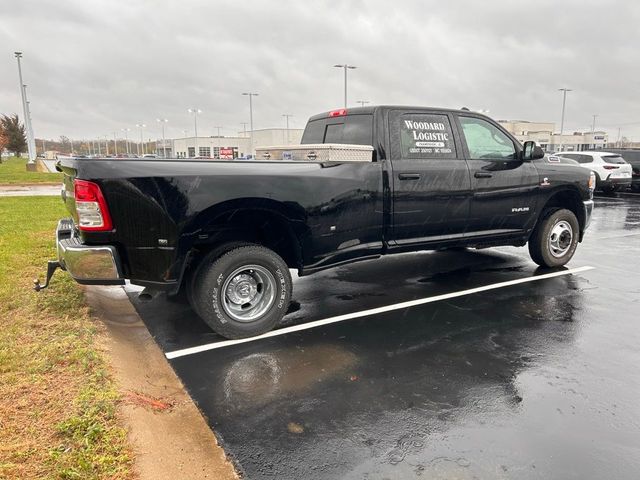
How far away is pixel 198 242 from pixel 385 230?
195 cm

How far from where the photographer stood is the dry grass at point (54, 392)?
2455mm

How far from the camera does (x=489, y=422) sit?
309cm

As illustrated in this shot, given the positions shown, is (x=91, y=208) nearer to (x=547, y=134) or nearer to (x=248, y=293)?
(x=248, y=293)

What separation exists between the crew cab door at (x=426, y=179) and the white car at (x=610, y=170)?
50.5 feet

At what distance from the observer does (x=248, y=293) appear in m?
4.46

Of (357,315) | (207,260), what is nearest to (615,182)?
(357,315)

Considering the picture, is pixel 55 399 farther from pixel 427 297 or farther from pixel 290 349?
pixel 427 297

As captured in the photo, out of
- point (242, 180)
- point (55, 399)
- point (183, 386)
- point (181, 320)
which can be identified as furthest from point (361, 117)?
point (55, 399)

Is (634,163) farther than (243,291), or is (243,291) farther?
(634,163)

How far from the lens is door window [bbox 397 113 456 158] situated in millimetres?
5320

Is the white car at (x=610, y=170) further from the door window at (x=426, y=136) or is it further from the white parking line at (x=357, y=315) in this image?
the door window at (x=426, y=136)

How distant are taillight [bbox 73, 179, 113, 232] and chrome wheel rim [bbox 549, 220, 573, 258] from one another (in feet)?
18.2

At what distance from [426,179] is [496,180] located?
3.81ft

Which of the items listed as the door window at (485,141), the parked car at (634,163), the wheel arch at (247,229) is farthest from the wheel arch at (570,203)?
the parked car at (634,163)
